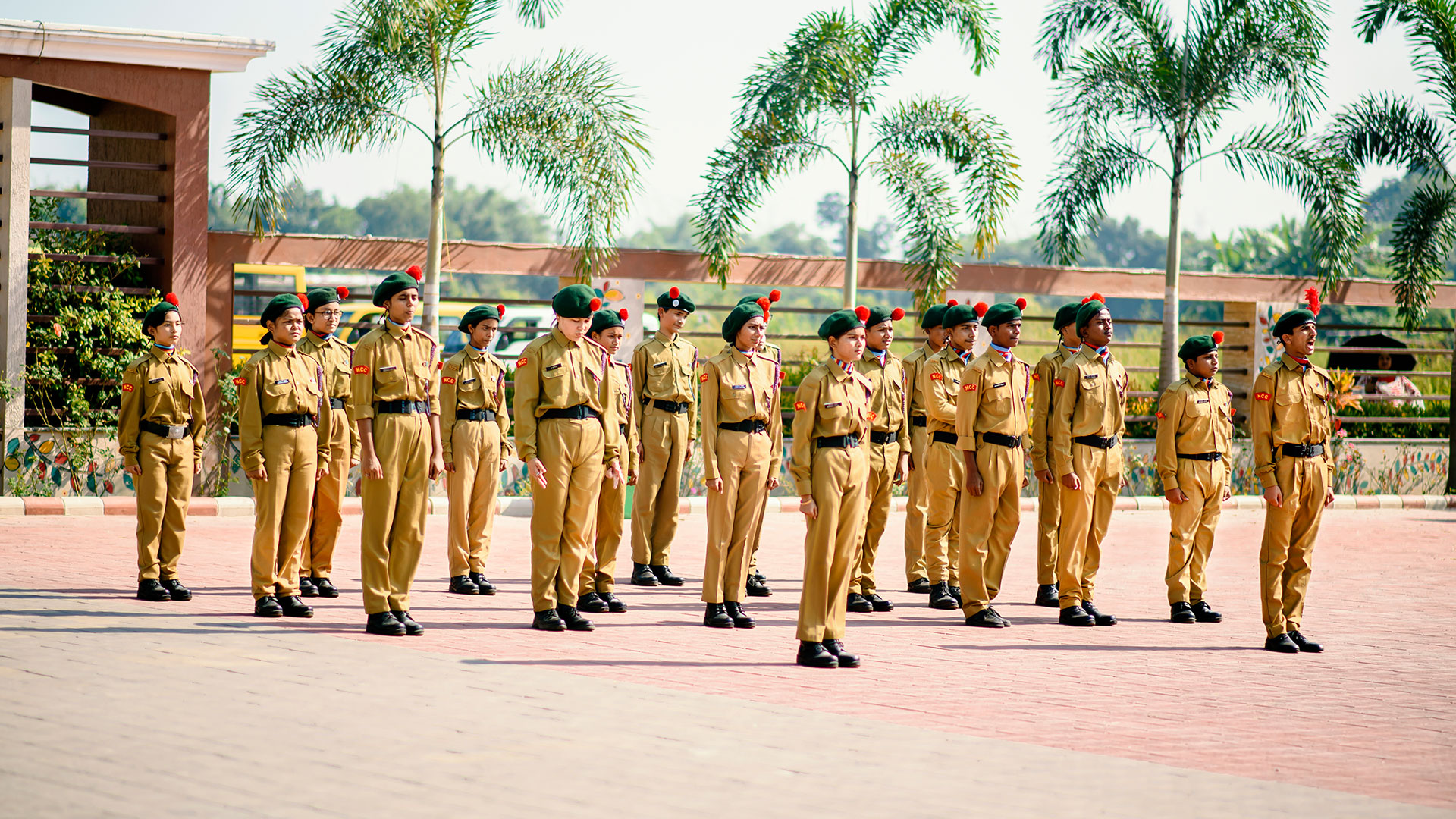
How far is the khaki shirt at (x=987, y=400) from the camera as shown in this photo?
10031mm

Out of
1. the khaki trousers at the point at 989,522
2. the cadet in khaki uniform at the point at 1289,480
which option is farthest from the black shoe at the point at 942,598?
the cadet in khaki uniform at the point at 1289,480

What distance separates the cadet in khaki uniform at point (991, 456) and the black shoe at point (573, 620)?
255cm

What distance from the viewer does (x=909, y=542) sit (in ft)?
37.0

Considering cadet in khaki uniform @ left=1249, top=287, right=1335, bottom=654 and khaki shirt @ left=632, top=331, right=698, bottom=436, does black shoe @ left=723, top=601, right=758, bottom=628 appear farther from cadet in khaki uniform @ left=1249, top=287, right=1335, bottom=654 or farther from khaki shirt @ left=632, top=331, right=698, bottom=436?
cadet in khaki uniform @ left=1249, top=287, right=1335, bottom=654

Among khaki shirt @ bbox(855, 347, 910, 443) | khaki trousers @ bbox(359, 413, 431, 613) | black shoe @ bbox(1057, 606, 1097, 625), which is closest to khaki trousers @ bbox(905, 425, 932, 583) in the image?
khaki shirt @ bbox(855, 347, 910, 443)

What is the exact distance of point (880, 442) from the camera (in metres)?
10.4

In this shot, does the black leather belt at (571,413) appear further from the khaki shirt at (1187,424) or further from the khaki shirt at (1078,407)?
the khaki shirt at (1187,424)

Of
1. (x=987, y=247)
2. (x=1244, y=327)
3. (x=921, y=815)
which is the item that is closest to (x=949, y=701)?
(x=921, y=815)

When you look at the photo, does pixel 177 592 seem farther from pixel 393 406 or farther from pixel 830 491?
pixel 830 491

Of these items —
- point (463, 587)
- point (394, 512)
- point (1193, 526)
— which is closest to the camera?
point (394, 512)

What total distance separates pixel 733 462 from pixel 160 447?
12.3 feet

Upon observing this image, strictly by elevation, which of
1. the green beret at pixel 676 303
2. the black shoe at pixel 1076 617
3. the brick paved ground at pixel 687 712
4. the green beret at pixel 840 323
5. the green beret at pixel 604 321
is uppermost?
the green beret at pixel 676 303

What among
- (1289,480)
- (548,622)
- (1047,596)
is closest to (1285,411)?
(1289,480)

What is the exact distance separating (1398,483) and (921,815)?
19813 mm
